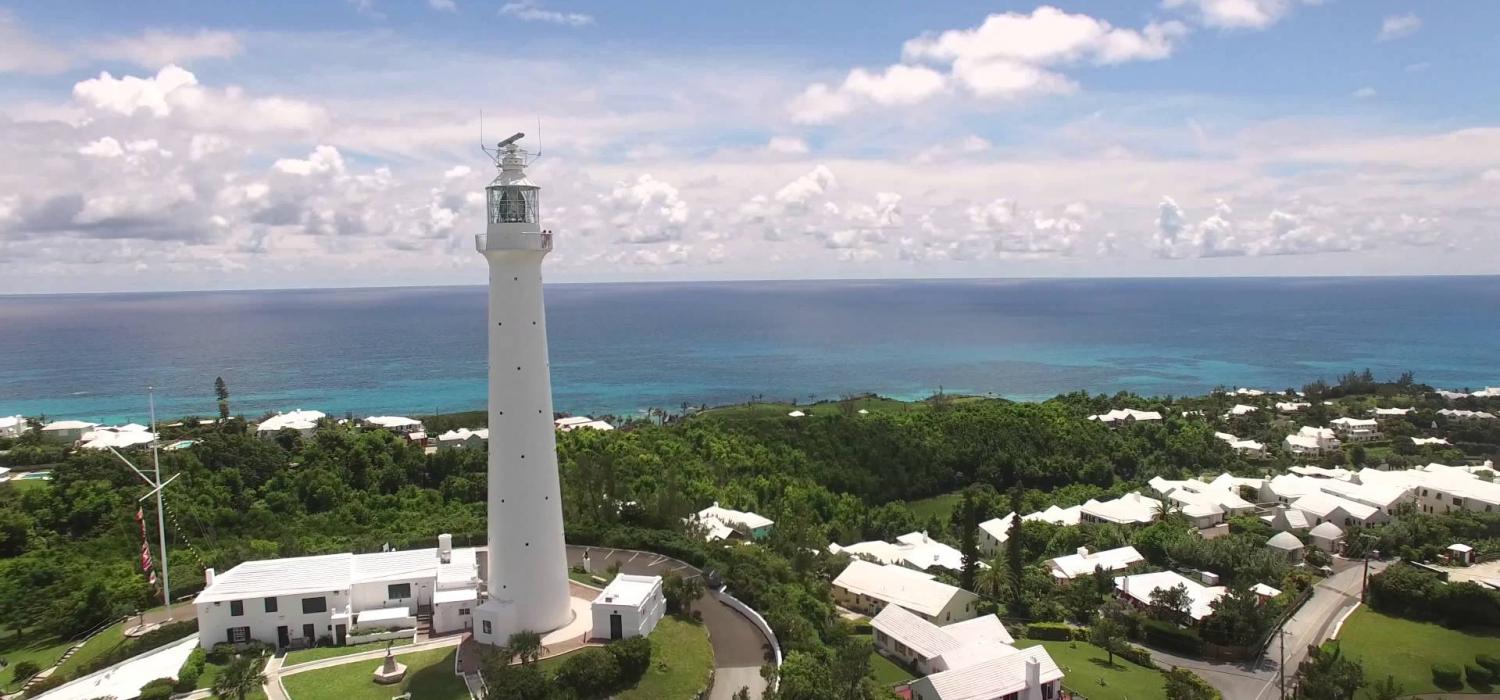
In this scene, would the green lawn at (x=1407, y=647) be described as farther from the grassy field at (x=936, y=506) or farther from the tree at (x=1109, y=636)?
the grassy field at (x=936, y=506)

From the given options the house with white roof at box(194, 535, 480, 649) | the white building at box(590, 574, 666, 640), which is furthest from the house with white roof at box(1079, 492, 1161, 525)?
the house with white roof at box(194, 535, 480, 649)

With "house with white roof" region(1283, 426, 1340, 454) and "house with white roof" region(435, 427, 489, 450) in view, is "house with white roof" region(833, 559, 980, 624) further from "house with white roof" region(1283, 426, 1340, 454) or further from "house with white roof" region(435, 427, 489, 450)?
"house with white roof" region(1283, 426, 1340, 454)

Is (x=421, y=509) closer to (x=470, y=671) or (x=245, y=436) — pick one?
(x=245, y=436)

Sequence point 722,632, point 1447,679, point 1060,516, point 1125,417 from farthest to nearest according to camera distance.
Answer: point 1125,417 < point 1060,516 < point 1447,679 < point 722,632

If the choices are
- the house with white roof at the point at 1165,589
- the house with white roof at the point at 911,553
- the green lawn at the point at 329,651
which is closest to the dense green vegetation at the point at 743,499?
the house with white roof at the point at 1165,589

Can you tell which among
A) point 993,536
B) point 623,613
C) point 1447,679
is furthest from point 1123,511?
point 623,613

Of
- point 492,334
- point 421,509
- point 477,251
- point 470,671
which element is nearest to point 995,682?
point 470,671

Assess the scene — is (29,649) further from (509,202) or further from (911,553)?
(911,553)
